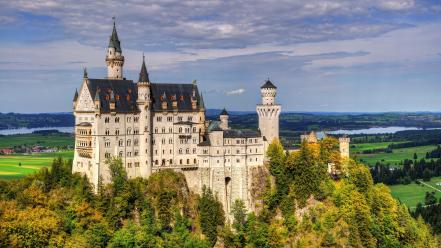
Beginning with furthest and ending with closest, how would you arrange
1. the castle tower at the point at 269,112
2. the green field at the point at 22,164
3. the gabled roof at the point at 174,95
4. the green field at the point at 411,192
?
the green field at the point at 411,192 → the green field at the point at 22,164 → the castle tower at the point at 269,112 → the gabled roof at the point at 174,95

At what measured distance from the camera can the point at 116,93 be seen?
94.1 meters

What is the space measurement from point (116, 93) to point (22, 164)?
3157 inches

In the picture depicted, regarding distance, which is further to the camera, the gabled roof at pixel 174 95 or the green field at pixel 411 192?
the green field at pixel 411 192

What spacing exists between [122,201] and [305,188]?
32616 millimetres

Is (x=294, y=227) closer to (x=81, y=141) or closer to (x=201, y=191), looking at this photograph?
(x=201, y=191)

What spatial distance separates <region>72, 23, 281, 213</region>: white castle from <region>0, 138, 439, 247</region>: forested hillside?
7.72ft

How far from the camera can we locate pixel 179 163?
98812mm

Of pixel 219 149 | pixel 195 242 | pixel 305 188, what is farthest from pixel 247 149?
pixel 195 242

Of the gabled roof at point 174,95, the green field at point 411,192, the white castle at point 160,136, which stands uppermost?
the gabled roof at point 174,95

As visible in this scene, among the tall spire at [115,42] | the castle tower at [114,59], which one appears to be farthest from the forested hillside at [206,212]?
the tall spire at [115,42]

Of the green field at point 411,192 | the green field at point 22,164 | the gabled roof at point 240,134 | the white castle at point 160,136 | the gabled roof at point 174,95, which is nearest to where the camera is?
the white castle at point 160,136

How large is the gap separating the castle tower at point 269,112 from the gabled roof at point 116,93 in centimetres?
2523

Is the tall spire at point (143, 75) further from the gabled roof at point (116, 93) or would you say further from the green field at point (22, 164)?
the green field at point (22, 164)

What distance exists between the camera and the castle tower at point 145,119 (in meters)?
94.6
